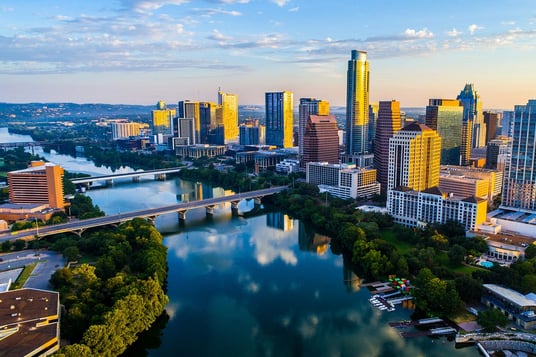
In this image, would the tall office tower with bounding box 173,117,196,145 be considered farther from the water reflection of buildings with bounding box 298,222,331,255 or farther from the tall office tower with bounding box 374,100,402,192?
the water reflection of buildings with bounding box 298,222,331,255

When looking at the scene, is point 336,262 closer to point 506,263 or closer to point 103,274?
point 506,263

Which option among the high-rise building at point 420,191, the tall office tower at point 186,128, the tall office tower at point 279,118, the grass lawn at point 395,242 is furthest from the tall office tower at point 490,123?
the tall office tower at point 186,128

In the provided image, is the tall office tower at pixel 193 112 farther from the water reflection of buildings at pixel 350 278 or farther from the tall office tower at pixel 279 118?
the water reflection of buildings at pixel 350 278

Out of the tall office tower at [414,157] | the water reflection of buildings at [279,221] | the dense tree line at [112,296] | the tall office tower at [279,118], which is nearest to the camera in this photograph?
the dense tree line at [112,296]

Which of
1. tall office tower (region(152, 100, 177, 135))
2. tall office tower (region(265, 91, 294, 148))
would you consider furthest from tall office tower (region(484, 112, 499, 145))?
tall office tower (region(152, 100, 177, 135))

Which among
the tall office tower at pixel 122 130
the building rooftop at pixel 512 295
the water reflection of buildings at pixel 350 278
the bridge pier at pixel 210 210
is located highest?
the tall office tower at pixel 122 130

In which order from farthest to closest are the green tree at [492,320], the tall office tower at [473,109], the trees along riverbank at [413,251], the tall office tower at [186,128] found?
the tall office tower at [186,128], the tall office tower at [473,109], the trees along riverbank at [413,251], the green tree at [492,320]
